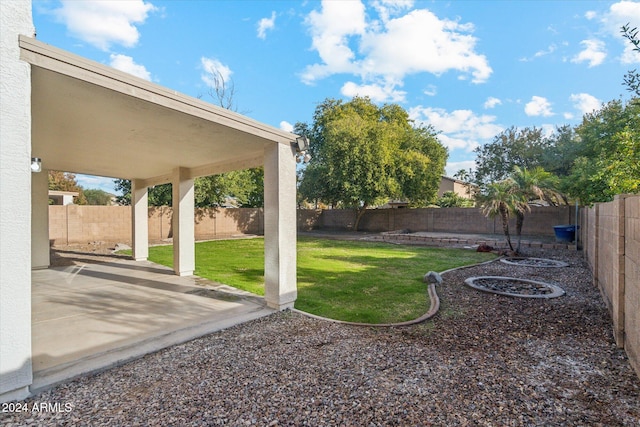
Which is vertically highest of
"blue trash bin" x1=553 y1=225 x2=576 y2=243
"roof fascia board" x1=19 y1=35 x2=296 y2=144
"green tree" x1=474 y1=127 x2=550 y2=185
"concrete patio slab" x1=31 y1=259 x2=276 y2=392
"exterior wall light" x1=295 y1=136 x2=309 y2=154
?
"green tree" x1=474 y1=127 x2=550 y2=185

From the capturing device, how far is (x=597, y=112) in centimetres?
1678

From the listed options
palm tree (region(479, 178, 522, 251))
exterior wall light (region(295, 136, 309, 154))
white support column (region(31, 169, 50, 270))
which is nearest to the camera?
exterior wall light (region(295, 136, 309, 154))

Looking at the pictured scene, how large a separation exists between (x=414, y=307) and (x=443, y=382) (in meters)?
2.41

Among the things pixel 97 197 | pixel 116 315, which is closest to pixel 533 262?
pixel 116 315

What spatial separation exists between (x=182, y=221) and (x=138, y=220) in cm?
339

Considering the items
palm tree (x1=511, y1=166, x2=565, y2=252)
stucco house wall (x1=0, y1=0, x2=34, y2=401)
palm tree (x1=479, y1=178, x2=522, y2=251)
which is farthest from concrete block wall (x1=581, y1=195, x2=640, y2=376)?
palm tree (x1=511, y1=166, x2=565, y2=252)

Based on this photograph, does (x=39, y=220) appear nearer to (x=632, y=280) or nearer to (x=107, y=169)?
(x=107, y=169)

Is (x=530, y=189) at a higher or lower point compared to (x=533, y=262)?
higher

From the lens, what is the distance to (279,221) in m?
4.83

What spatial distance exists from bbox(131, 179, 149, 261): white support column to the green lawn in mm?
537

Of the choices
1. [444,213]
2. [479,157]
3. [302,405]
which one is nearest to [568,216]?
[444,213]

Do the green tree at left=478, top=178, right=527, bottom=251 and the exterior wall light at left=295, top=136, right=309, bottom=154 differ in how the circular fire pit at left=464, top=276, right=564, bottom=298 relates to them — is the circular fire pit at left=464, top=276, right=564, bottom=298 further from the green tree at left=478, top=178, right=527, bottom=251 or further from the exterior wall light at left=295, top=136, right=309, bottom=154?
the exterior wall light at left=295, top=136, right=309, bottom=154

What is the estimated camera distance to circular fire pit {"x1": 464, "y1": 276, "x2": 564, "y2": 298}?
233 inches

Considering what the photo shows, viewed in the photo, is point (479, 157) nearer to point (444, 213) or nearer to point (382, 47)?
point (444, 213)
